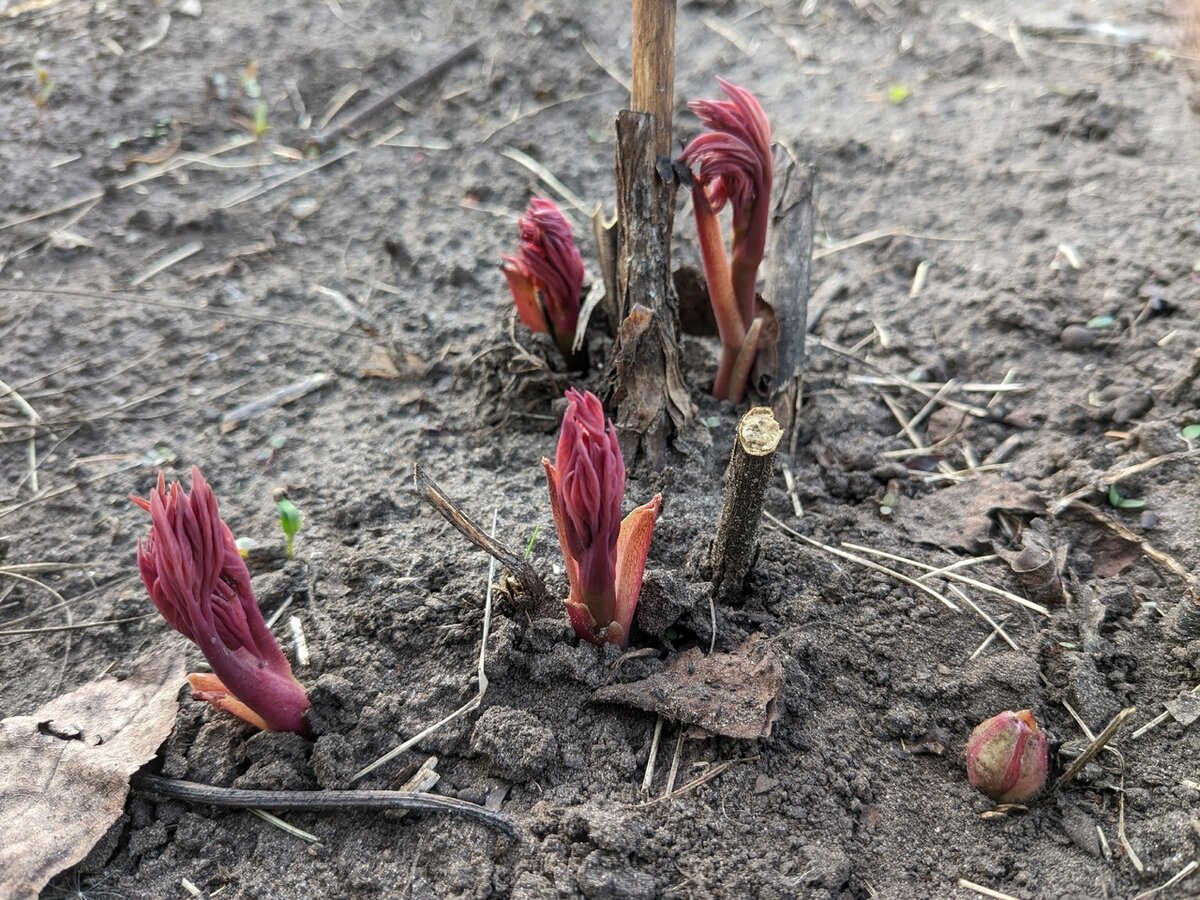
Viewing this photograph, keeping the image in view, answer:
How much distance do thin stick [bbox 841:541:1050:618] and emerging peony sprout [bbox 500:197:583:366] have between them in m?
0.99

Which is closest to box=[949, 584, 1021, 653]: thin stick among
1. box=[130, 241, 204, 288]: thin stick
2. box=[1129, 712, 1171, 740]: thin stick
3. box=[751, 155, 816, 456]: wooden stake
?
box=[1129, 712, 1171, 740]: thin stick

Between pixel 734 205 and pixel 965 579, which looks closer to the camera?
pixel 965 579

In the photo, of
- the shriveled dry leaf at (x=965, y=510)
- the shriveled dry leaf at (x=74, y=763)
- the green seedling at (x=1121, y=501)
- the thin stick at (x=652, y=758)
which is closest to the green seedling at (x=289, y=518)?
the shriveled dry leaf at (x=74, y=763)

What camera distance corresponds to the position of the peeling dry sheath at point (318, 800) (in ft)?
5.89

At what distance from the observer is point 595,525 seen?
1.78 meters

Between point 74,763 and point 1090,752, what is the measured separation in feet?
6.63

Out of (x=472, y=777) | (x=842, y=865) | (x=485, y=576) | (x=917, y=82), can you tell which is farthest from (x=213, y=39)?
(x=842, y=865)

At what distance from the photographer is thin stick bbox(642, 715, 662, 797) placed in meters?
1.85

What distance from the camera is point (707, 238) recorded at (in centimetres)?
242

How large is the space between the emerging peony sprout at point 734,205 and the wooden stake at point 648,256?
0.09 meters

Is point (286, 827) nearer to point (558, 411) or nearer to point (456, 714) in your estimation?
point (456, 714)

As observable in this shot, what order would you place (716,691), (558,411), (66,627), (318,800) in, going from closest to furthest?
1. (318,800)
2. (716,691)
3. (66,627)
4. (558,411)

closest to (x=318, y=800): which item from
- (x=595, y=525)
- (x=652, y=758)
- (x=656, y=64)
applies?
(x=652, y=758)

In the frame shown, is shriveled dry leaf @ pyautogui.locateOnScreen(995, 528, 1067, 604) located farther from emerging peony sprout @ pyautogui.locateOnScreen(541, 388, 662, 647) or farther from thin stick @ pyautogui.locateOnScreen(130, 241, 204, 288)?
thin stick @ pyautogui.locateOnScreen(130, 241, 204, 288)
